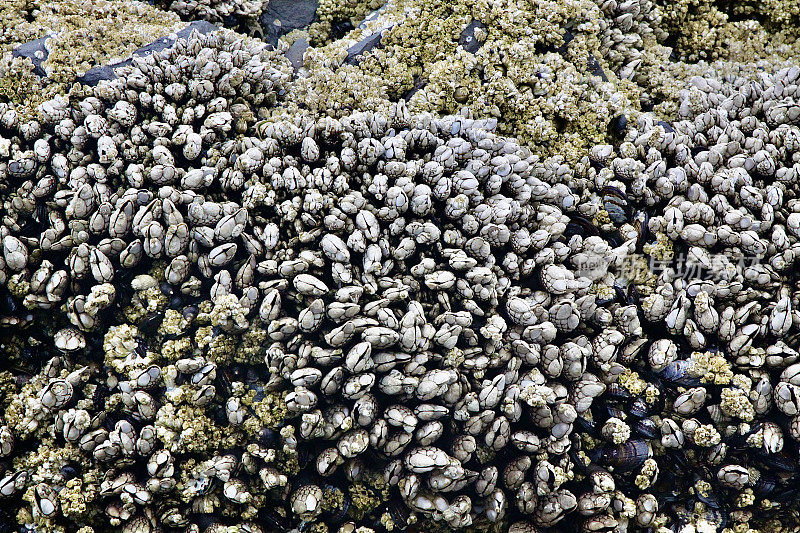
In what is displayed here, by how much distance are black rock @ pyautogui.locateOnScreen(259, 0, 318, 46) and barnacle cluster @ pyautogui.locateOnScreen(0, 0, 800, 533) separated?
0.77 meters

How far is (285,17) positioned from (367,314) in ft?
8.13

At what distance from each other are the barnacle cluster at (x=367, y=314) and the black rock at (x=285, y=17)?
0.77 metres

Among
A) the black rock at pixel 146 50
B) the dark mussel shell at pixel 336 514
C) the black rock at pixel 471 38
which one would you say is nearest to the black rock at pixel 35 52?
the black rock at pixel 146 50

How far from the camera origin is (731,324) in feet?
8.98

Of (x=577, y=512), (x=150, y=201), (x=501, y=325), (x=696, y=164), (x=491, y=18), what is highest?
(x=491, y=18)

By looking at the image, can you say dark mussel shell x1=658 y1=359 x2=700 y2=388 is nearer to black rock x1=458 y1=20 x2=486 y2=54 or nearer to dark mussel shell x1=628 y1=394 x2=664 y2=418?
dark mussel shell x1=628 y1=394 x2=664 y2=418

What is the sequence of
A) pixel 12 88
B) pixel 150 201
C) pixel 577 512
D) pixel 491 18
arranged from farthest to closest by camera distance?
pixel 491 18
pixel 12 88
pixel 150 201
pixel 577 512

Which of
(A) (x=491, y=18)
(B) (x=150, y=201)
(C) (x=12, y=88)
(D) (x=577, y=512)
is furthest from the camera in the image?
(A) (x=491, y=18)

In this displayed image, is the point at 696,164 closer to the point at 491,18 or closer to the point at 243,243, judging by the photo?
the point at 491,18

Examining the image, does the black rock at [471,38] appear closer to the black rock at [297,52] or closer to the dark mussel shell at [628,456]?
the black rock at [297,52]

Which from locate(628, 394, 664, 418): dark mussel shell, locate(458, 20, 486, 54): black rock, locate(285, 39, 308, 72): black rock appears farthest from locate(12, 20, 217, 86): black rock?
locate(628, 394, 664, 418): dark mussel shell

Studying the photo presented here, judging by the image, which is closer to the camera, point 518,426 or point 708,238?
point 518,426

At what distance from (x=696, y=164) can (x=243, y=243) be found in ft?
8.01

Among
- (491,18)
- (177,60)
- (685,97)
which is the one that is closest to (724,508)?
(685,97)
